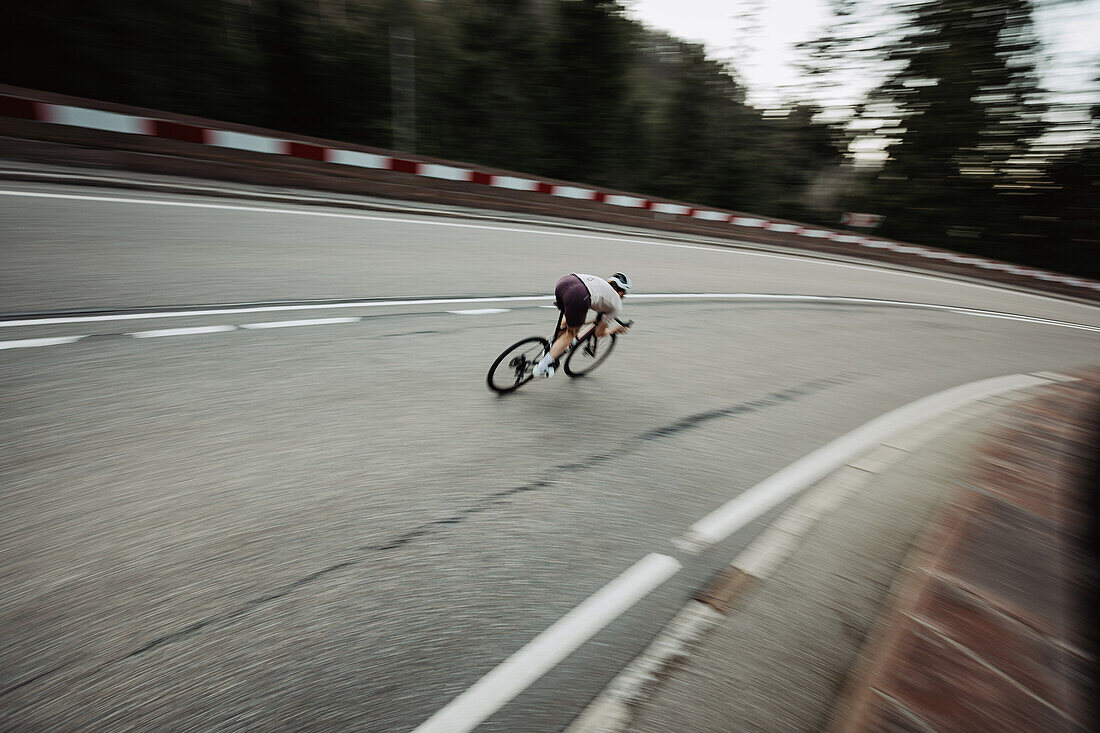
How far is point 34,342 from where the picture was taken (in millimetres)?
4340

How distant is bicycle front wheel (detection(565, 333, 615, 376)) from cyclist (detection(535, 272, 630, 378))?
1.29 feet

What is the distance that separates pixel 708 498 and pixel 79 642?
3.25 m

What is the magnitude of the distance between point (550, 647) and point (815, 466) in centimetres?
277

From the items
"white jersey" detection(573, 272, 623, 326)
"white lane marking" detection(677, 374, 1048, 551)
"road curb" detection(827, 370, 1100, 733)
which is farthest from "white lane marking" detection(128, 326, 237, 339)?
"road curb" detection(827, 370, 1100, 733)

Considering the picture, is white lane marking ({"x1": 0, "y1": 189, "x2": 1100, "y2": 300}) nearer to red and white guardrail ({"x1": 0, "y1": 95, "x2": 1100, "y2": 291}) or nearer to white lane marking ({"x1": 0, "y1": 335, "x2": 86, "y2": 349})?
red and white guardrail ({"x1": 0, "y1": 95, "x2": 1100, "y2": 291})

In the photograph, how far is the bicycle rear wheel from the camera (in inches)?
192

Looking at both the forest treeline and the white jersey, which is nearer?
the white jersey

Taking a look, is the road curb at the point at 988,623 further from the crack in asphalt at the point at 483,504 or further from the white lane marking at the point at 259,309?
the white lane marking at the point at 259,309

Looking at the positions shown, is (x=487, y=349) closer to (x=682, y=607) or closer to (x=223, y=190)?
(x=682, y=607)

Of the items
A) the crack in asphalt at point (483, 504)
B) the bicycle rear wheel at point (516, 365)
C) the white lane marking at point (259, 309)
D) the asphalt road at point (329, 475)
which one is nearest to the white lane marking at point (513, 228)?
the asphalt road at point (329, 475)

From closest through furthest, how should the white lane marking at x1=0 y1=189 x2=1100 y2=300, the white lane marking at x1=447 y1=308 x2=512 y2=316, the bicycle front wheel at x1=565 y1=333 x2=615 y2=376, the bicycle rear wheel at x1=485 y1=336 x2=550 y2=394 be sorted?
the bicycle rear wheel at x1=485 y1=336 x2=550 y2=394 → the bicycle front wheel at x1=565 y1=333 x2=615 y2=376 → the white lane marking at x1=447 y1=308 x2=512 y2=316 → the white lane marking at x1=0 y1=189 x2=1100 y2=300

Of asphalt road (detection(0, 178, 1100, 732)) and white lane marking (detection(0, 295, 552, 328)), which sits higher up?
white lane marking (detection(0, 295, 552, 328))

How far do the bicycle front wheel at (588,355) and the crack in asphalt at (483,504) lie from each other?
3.97ft

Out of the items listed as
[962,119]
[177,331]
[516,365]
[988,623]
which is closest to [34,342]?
[177,331]
